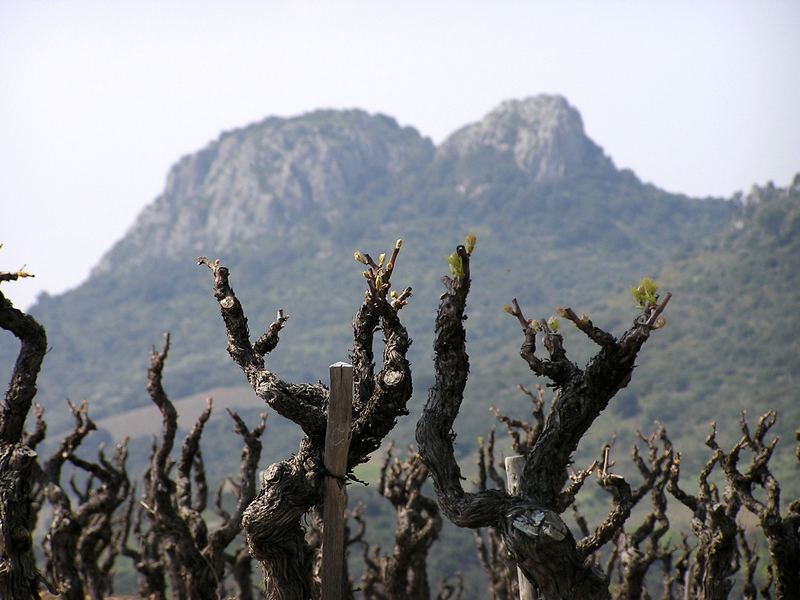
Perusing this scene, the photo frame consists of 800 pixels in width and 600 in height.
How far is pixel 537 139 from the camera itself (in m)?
186

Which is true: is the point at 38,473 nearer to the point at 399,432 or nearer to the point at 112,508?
the point at 112,508

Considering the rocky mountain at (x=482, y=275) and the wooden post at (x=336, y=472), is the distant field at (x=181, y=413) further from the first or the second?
the wooden post at (x=336, y=472)

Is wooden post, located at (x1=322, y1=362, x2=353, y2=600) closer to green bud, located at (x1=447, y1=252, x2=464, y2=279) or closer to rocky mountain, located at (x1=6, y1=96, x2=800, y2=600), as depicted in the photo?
green bud, located at (x1=447, y1=252, x2=464, y2=279)

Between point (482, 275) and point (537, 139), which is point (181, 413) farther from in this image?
point (537, 139)

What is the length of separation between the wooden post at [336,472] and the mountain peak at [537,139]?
578 ft

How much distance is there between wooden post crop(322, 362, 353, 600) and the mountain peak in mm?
176188

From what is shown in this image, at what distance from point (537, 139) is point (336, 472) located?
600ft

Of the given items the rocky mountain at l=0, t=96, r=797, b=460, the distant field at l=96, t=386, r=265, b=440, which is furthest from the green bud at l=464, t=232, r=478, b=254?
the distant field at l=96, t=386, r=265, b=440

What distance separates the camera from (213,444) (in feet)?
326

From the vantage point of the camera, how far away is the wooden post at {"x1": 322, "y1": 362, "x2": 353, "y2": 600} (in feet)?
21.4

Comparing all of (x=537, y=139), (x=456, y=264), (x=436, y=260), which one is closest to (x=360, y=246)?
(x=436, y=260)

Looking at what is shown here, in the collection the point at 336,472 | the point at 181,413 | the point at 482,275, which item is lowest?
the point at 336,472

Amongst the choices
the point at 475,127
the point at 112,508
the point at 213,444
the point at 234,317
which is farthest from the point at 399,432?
the point at 475,127

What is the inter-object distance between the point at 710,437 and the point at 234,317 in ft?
15.0
